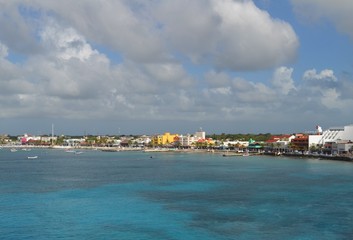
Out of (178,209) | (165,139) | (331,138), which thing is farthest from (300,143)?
(178,209)

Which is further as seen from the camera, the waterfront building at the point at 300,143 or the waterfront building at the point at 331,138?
the waterfront building at the point at 300,143

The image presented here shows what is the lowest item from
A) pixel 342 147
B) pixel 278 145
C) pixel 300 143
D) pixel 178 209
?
pixel 178 209

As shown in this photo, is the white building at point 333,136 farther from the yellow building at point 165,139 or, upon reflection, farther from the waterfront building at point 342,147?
the yellow building at point 165,139

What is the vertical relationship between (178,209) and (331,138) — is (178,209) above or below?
below

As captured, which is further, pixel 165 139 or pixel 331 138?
pixel 165 139

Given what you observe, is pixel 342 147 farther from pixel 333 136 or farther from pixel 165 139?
pixel 165 139

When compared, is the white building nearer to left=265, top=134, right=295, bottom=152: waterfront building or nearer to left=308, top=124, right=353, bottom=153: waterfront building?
left=308, top=124, right=353, bottom=153: waterfront building

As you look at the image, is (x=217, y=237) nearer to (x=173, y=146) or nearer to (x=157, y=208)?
(x=157, y=208)

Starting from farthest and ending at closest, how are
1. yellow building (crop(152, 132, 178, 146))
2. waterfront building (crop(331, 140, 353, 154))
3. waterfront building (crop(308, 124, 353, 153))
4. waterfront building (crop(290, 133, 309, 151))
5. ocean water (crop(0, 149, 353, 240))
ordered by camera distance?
yellow building (crop(152, 132, 178, 146)), waterfront building (crop(290, 133, 309, 151)), waterfront building (crop(308, 124, 353, 153)), waterfront building (crop(331, 140, 353, 154)), ocean water (crop(0, 149, 353, 240))

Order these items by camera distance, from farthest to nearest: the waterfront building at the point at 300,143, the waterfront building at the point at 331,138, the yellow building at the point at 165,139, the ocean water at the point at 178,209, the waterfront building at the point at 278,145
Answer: the yellow building at the point at 165,139 → the waterfront building at the point at 278,145 → the waterfront building at the point at 300,143 → the waterfront building at the point at 331,138 → the ocean water at the point at 178,209

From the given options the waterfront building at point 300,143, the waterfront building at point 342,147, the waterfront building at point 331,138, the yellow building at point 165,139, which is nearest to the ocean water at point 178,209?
the waterfront building at point 342,147

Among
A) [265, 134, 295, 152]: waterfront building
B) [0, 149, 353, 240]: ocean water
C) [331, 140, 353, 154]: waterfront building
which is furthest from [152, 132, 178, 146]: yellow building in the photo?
[0, 149, 353, 240]: ocean water

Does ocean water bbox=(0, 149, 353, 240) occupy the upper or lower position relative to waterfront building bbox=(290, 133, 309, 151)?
lower

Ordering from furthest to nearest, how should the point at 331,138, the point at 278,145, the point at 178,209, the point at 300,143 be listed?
the point at 278,145
the point at 300,143
the point at 331,138
the point at 178,209
